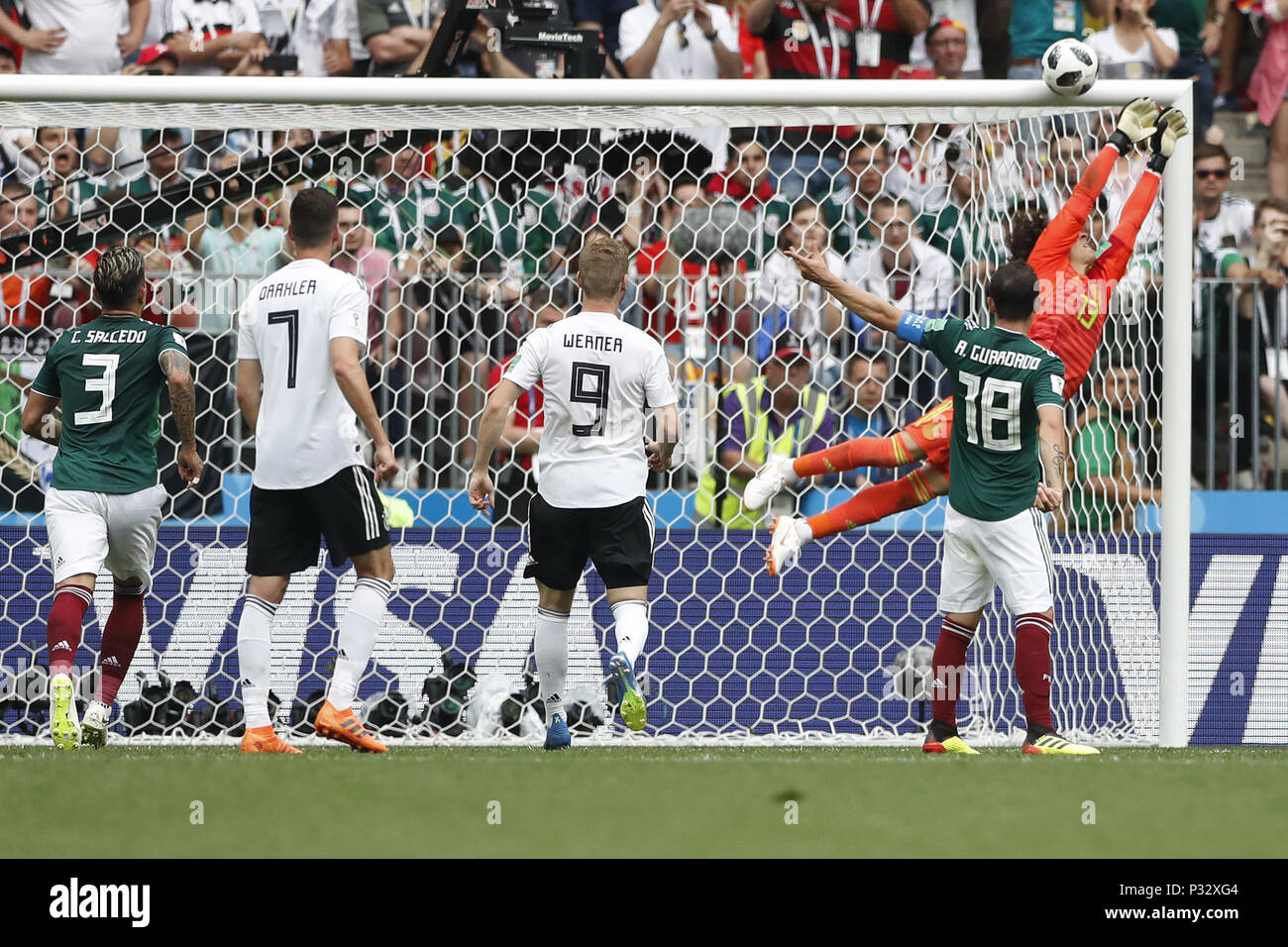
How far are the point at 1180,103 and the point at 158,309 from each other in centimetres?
487

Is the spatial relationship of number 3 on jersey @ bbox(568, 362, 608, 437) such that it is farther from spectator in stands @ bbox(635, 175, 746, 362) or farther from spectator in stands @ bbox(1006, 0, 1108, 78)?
spectator in stands @ bbox(1006, 0, 1108, 78)

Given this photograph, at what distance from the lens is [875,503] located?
6984 mm

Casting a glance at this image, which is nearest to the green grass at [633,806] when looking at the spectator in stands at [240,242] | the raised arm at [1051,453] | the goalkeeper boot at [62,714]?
the goalkeeper boot at [62,714]

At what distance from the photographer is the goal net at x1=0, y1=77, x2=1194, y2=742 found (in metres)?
7.52

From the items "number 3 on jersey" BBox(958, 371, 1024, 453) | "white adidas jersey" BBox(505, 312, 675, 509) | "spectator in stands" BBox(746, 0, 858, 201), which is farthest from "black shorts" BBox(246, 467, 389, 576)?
"spectator in stands" BBox(746, 0, 858, 201)

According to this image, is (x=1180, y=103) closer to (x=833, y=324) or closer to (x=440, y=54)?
(x=833, y=324)

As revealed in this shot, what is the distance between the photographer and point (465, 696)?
303 inches

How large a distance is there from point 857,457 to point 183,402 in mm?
2745

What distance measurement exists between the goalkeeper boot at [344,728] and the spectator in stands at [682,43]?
673 cm

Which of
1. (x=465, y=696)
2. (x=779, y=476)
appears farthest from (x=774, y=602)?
(x=465, y=696)

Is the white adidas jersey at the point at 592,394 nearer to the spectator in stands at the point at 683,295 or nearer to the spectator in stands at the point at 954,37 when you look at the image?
the spectator in stands at the point at 683,295

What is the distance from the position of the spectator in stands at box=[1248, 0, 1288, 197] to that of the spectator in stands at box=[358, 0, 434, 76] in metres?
5.96

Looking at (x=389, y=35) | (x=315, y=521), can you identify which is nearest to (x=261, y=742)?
(x=315, y=521)

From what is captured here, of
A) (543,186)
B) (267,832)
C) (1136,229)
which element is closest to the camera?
(267,832)
